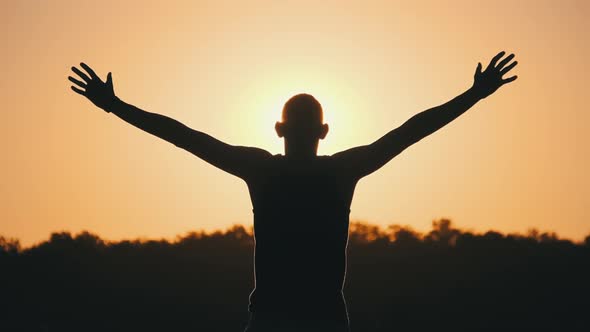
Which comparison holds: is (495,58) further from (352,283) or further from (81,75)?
(352,283)

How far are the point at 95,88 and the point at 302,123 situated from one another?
1223 millimetres

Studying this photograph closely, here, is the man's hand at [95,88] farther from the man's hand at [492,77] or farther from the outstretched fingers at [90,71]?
the man's hand at [492,77]

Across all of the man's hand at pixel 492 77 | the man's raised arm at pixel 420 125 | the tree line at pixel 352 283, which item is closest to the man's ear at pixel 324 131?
the man's raised arm at pixel 420 125

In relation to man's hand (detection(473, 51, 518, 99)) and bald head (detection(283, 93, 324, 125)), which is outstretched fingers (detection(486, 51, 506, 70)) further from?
bald head (detection(283, 93, 324, 125))

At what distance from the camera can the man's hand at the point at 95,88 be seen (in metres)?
5.69

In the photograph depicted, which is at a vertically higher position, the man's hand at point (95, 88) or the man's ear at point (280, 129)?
the man's hand at point (95, 88)

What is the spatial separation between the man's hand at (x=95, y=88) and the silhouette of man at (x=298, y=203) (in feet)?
1.27

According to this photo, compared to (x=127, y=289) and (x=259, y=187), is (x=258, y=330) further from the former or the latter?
(x=127, y=289)

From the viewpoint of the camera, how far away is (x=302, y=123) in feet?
17.1

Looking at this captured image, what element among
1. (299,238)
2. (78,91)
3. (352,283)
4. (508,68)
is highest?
(352,283)

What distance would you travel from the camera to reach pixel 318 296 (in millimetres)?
5066

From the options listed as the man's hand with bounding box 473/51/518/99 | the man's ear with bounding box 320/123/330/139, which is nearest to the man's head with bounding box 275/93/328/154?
the man's ear with bounding box 320/123/330/139

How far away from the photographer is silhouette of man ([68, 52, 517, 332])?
16.6ft

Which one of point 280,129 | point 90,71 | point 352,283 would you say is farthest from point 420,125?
point 352,283
